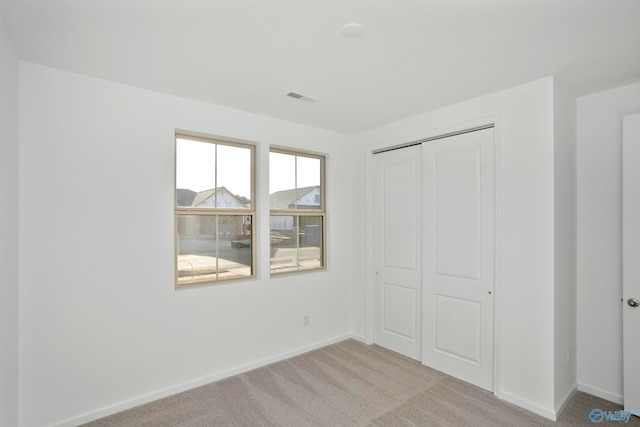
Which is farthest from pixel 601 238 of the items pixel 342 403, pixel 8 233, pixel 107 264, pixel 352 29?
pixel 8 233

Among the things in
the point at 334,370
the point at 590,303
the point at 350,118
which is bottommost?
the point at 334,370

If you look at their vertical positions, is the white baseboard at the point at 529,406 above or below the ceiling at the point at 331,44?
below

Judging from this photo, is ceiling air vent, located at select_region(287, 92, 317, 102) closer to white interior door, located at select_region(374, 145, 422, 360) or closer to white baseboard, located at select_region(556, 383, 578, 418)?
white interior door, located at select_region(374, 145, 422, 360)

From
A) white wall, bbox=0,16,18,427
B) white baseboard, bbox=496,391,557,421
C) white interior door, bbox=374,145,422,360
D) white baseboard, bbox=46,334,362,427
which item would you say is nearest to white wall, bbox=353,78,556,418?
white baseboard, bbox=496,391,557,421

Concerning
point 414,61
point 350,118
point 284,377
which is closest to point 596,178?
point 414,61

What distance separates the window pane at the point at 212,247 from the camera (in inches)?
119

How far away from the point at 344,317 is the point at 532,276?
87.2 inches

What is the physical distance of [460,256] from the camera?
3.09 meters

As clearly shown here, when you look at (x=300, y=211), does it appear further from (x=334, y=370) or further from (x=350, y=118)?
(x=334, y=370)

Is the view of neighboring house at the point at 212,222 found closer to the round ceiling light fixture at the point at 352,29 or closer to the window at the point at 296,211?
the window at the point at 296,211

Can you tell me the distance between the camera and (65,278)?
2.38 meters

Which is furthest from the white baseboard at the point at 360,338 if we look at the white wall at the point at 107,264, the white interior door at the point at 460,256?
the white wall at the point at 107,264

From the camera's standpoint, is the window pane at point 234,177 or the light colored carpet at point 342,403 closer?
the light colored carpet at point 342,403

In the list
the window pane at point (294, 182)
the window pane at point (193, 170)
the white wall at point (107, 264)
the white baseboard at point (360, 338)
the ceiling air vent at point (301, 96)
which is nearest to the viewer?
the white wall at point (107, 264)
